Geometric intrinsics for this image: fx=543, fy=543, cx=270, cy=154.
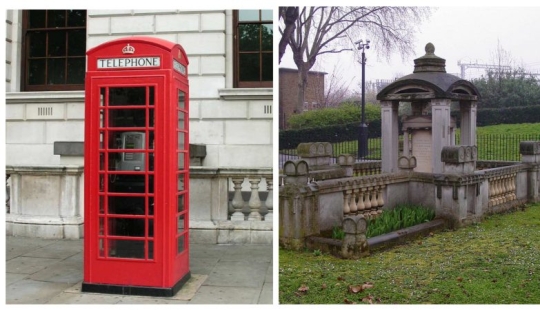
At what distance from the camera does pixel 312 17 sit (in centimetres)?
469

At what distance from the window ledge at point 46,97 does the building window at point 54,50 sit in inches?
11.5

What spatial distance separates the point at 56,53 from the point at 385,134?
669 cm

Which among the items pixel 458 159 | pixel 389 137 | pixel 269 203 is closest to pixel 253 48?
pixel 269 203

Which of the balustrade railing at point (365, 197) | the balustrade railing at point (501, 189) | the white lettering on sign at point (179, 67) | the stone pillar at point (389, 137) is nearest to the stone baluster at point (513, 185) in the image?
the balustrade railing at point (501, 189)

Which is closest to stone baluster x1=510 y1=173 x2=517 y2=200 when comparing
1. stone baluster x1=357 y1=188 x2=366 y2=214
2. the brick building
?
stone baluster x1=357 y1=188 x2=366 y2=214

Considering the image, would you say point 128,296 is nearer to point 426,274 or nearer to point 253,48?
point 426,274

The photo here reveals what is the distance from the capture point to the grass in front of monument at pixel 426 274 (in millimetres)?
4625

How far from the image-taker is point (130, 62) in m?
4.67

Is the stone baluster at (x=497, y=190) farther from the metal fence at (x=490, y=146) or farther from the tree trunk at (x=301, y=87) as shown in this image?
the tree trunk at (x=301, y=87)

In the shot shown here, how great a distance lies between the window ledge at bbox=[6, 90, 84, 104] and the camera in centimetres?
873

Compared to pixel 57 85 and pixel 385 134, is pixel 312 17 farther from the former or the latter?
pixel 385 134

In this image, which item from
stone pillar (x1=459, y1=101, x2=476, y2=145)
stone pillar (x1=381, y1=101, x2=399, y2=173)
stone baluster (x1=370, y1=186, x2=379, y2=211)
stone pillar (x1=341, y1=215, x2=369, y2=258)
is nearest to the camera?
stone pillar (x1=341, y1=215, x2=369, y2=258)

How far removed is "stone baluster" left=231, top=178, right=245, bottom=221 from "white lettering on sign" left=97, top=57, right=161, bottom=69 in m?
2.54

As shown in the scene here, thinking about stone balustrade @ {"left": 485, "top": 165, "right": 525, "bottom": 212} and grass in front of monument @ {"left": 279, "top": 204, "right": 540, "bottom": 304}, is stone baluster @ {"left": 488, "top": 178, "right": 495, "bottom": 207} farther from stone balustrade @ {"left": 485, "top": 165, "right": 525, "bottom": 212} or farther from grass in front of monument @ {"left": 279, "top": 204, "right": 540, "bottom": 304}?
grass in front of monument @ {"left": 279, "top": 204, "right": 540, "bottom": 304}
